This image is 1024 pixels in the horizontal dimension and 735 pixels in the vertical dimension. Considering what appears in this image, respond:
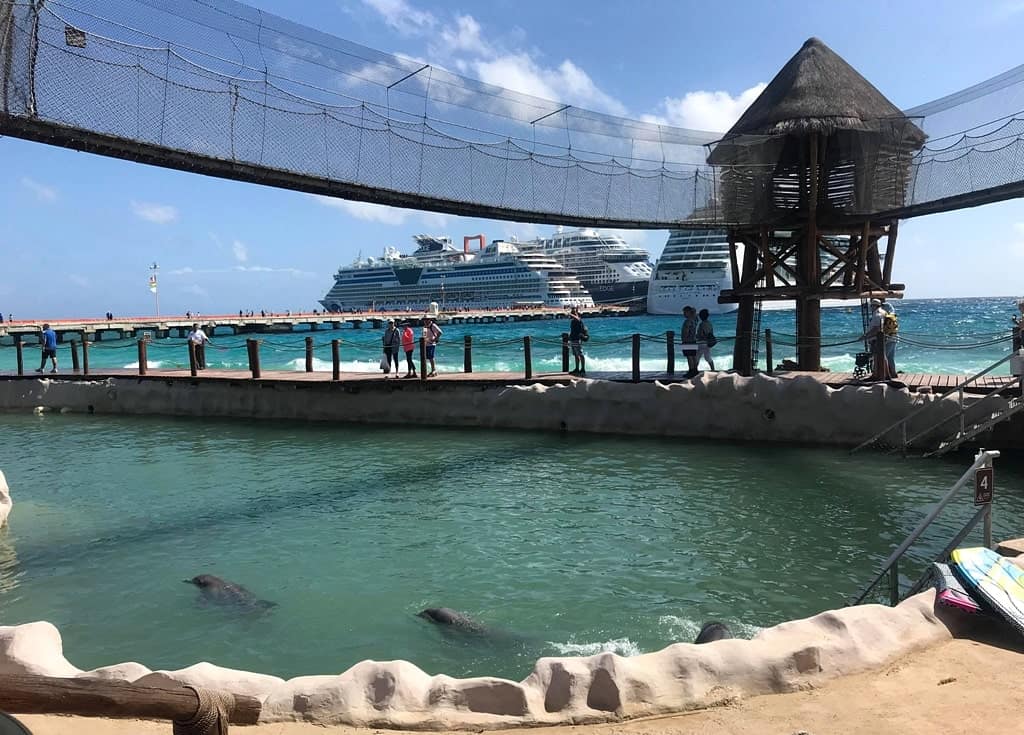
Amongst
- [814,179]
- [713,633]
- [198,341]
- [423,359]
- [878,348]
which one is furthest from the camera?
[198,341]

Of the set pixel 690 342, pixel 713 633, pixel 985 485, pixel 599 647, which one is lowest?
pixel 599 647

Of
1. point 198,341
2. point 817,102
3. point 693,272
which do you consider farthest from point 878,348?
point 693,272

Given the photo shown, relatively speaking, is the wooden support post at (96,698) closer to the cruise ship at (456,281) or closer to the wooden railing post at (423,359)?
the wooden railing post at (423,359)

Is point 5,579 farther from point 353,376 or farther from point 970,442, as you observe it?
point 970,442

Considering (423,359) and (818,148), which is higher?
(818,148)

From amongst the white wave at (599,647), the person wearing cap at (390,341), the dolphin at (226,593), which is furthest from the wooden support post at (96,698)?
the person wearing cap at (390,341)

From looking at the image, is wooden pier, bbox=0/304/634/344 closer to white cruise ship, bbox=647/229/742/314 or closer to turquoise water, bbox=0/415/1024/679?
white cruise ship, bbox=647/229/742/314

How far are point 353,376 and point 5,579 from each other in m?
11.9

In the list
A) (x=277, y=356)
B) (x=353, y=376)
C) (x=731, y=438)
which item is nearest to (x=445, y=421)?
(x=353, y=376)

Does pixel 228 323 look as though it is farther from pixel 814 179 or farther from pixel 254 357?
pixel 814 179

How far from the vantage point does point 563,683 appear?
12.5 feet

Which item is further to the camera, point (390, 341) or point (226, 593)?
point (390, 341)

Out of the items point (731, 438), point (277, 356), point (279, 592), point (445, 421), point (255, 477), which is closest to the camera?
point (279, 592)

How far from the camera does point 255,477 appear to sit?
40.0 ft
